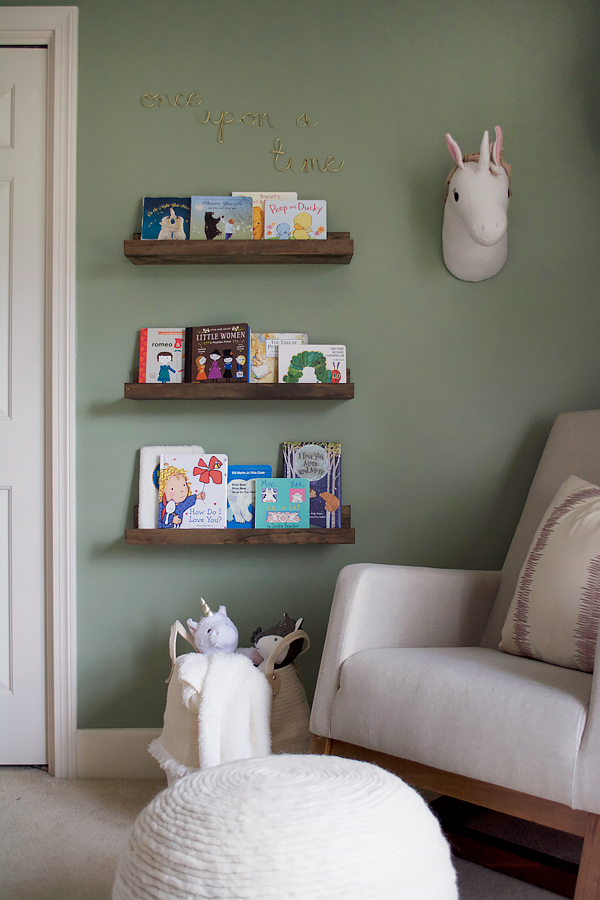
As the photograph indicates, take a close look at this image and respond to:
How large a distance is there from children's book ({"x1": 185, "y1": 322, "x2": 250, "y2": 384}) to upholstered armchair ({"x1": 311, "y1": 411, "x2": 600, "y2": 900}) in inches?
27.1

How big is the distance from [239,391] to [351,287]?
0.46m

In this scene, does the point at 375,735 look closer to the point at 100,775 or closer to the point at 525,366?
the point at 100,775

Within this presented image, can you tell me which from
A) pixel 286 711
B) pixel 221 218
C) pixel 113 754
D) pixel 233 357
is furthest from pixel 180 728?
pixel 221 218

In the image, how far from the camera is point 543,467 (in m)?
1.71

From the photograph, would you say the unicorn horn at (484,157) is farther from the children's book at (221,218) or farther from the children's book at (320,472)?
the children's book at (320,472)

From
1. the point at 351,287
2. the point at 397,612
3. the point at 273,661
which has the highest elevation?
the point at 351,287

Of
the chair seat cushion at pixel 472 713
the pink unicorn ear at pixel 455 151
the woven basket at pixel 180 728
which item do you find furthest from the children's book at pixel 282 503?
the pink unicorn ear at pixel 455 151

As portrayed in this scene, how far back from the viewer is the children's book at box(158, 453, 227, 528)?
1.80m

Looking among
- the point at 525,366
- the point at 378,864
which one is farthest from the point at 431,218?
the point at 378,864

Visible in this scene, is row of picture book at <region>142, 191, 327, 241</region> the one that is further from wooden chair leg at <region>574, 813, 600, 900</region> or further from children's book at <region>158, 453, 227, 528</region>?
wooden chair leg at <region>574, 813, 600, 900</region>

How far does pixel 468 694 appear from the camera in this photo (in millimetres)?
1103

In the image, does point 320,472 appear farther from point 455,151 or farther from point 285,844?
point 285,844

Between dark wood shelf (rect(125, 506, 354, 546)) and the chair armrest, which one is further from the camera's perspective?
dark wood shelf (rect(125, 506, 354, 546))

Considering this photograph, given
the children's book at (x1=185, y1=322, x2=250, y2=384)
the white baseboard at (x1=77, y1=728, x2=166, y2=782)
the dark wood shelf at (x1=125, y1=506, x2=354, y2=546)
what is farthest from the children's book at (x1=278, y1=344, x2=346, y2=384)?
the white baseboard at (x1=77, y1=728, x2=166, y2=782)
